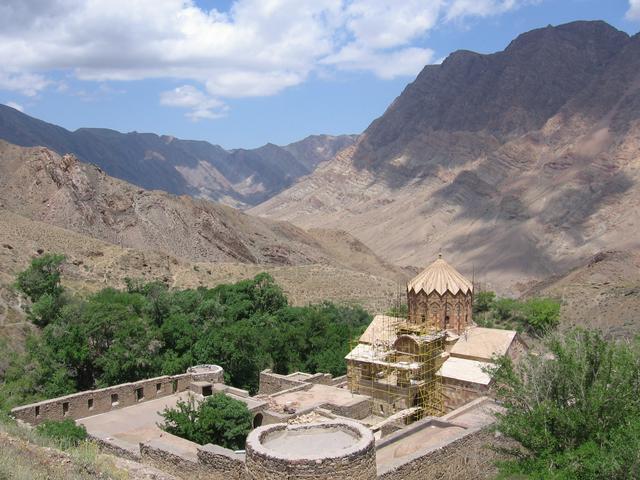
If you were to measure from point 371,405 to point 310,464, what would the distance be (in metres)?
14.3

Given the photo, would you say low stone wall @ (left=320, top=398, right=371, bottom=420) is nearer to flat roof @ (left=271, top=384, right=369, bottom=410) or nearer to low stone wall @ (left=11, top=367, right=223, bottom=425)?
flat roof @ (left=271, top=384, right=369, bottom=410)

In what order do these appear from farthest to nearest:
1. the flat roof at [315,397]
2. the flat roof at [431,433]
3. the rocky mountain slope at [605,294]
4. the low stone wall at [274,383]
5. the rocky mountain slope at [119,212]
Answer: the rocky mountain slope at [119,212], the rocky mountain slope at [605,294], the low stone wall at [274,383], the flat roof at [315,397], the flat roof at [431,433]

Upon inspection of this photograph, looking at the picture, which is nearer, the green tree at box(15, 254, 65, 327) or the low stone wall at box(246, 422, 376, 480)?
the low stone wall at box(246, 422, 376, 480)

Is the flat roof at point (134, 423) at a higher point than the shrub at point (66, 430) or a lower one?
lower

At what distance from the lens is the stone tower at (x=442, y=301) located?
2464 cm

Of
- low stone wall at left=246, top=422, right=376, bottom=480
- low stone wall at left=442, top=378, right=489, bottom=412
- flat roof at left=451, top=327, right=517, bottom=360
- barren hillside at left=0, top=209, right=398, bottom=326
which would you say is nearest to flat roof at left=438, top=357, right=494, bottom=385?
low stone wall at left=442, top=378, right=489, bottom=412

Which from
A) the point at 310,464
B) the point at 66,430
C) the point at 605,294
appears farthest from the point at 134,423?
the point at 605,294

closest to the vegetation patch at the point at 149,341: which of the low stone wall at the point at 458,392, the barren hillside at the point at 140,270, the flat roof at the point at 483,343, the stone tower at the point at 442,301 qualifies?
the stone tower at the point at 442,301

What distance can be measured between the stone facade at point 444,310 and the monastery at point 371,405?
0.04 metres

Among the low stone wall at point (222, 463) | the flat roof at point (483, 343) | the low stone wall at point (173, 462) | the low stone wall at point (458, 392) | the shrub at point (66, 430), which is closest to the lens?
the low stone wall at point (222, 463)

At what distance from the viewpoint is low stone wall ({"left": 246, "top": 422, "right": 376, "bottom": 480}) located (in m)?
9.41

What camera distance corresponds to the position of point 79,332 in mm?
24328

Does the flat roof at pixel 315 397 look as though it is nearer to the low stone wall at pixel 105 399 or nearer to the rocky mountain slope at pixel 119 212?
the low stone wall at pixel 105 399

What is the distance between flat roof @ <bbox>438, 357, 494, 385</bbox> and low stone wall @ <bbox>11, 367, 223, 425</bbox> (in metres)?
8.28
